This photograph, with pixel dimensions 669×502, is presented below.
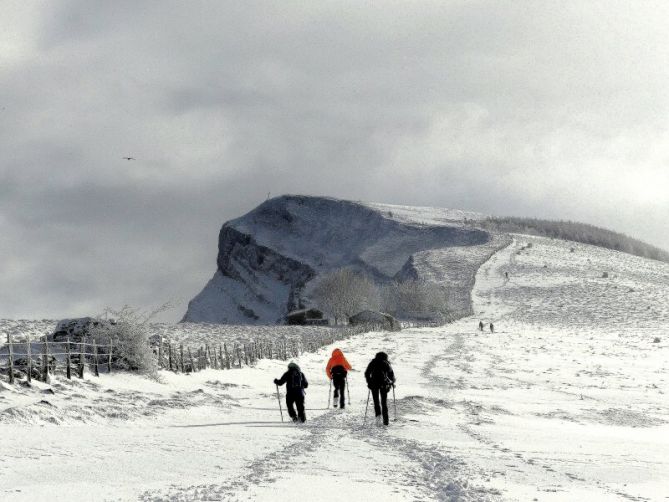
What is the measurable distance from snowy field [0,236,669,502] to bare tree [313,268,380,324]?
2993 inches

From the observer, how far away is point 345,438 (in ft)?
44.9

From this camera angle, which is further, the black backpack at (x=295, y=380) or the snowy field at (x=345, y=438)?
the black backpack at (x=295, y=380)

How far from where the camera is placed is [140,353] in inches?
890

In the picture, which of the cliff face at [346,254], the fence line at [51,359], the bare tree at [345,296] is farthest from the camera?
the cliff face at [346,254]

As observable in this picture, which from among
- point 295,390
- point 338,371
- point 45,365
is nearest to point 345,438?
point 295,390

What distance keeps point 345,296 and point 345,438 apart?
325ft

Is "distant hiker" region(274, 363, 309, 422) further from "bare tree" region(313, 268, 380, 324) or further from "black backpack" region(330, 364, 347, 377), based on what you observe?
"bare tree" region(313, 268, 380, 324)

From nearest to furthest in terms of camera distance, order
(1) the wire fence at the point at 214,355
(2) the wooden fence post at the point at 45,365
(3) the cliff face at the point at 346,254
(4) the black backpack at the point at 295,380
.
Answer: (4) the black backpack at the point at 295,380
(2) the wooden fence post at the point at 45,365
(1) the wire fence at the point at 214,355
(3) the cliff face at the point at 346,254

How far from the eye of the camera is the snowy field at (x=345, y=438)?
29.2 feet

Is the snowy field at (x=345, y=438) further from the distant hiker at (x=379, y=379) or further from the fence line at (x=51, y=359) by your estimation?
the distant hiker at (x=379, y=379)

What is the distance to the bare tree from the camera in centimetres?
11269

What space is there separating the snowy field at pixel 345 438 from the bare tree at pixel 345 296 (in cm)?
7602

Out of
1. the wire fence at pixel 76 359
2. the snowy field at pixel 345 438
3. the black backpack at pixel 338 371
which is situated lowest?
the snowy field at pixel 345 438

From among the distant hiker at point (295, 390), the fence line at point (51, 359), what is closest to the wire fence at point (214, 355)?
the fence line at point (51, 359)
